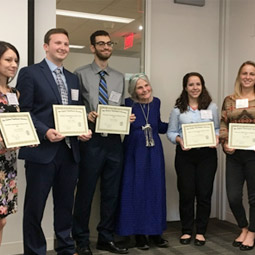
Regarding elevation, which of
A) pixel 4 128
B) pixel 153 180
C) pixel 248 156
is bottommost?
pixel 153 180

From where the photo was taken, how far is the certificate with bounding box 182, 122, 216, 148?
9.21 ft

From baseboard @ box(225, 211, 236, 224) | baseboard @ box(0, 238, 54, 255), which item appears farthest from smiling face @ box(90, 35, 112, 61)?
baseboard @ box(225, 211, 236, 224)

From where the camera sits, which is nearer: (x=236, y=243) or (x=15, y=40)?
(x=15, y=40)

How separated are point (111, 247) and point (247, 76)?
1.86 metres

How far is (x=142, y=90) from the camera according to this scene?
9.45ft

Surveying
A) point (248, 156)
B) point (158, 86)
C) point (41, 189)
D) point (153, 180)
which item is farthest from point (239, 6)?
point (41, 189)

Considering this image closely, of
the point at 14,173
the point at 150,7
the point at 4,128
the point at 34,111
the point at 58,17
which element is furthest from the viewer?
the point at 150,7

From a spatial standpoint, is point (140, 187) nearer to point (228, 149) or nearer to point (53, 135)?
point (228, 149)

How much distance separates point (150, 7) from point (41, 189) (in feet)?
7.54

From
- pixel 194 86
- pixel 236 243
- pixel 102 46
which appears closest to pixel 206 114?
pixel 194 86

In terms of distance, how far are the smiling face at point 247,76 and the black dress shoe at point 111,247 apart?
1755 millimetres

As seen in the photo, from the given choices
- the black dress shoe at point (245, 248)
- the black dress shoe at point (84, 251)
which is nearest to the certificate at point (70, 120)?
the black dress shoe at point (84, 251)

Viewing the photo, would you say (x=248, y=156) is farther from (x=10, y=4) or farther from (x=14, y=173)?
(x=10, y=4)

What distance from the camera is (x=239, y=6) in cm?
367
